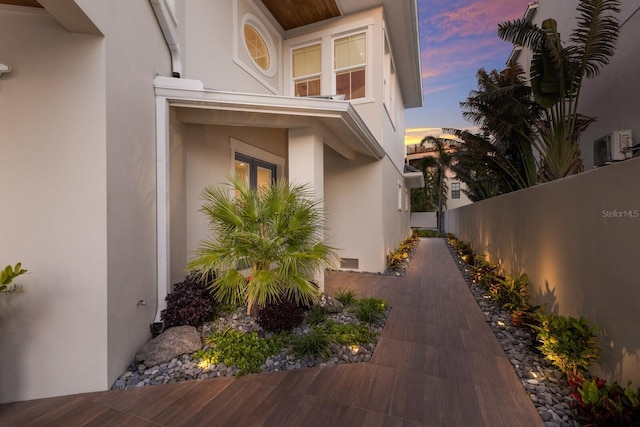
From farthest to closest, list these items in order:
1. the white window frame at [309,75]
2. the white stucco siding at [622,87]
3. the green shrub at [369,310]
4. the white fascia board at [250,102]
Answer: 1. the white window frame at [309,75]
2. the white stucco siding at [622,87]
3. the green shrub at [369,310]
4. the white fascia board at [250,102]

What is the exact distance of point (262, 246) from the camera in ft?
11.8

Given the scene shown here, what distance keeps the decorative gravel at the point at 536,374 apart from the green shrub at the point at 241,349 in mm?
2749

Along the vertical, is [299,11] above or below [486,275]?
above

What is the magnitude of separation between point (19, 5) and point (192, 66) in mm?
2377

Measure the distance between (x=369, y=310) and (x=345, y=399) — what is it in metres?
1.94

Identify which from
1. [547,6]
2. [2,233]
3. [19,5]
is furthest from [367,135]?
[547,6]

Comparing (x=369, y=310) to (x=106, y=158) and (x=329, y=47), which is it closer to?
(x=106, y=158)

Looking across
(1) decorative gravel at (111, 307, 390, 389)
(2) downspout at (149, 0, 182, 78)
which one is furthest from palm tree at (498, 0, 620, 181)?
(2) downspout at (149, 0, 182, 78)

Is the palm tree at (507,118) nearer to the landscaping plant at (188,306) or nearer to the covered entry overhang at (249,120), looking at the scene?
the covered entry overhang at (249,120)

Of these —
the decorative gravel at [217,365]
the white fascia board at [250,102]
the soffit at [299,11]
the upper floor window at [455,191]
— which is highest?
the soffit at [299,11]

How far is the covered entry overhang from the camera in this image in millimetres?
3684

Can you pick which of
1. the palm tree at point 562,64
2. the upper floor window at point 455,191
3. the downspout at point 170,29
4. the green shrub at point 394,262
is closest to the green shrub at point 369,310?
the green shrub at point 394,262

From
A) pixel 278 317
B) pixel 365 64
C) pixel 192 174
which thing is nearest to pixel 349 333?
pixel 278 317

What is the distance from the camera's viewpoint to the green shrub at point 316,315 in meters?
4.17
